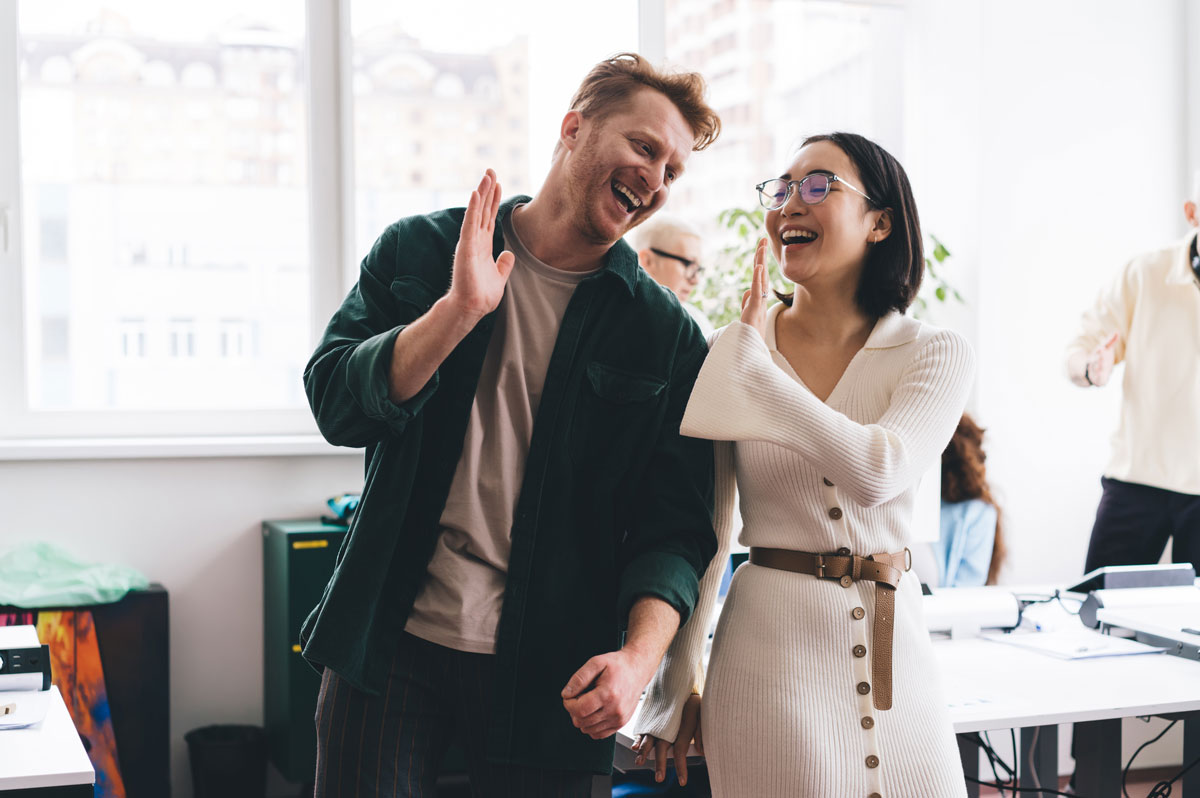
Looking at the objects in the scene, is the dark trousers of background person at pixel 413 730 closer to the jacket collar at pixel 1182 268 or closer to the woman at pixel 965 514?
the woman at pixel 965 514

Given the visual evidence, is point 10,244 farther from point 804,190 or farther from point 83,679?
point 804,190

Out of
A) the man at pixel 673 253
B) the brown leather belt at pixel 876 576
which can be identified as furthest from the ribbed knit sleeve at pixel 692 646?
the man at pixel 673 253

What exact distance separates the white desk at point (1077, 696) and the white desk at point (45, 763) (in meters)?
0.81

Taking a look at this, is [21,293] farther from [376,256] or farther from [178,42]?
[376,256]

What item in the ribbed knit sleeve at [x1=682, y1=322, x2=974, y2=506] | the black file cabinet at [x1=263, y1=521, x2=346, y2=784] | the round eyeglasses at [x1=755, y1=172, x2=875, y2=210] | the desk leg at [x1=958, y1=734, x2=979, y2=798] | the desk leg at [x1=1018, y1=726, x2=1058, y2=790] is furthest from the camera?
the black file cabinet at [x1=263, y1=521, x2=346, y2=784]

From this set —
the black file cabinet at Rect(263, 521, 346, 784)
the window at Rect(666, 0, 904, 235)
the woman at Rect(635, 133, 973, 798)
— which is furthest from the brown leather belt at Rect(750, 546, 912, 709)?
the window at Rect(666, 0, 904, 235)

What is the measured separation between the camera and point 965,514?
339cm

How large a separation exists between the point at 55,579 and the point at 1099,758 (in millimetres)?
2671

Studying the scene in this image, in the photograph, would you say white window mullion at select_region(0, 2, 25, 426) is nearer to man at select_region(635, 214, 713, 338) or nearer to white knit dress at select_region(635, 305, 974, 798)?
man at select_region(635, 214, 713, 338)

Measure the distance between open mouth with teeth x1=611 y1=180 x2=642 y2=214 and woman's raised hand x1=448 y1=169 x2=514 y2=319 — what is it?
0.57 ft

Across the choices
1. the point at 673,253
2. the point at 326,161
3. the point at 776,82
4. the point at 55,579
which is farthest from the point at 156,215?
the point at 776,82

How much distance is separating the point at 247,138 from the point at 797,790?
3030 millimetres

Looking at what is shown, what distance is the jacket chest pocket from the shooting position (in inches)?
58.6

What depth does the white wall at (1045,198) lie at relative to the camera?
4012mm
